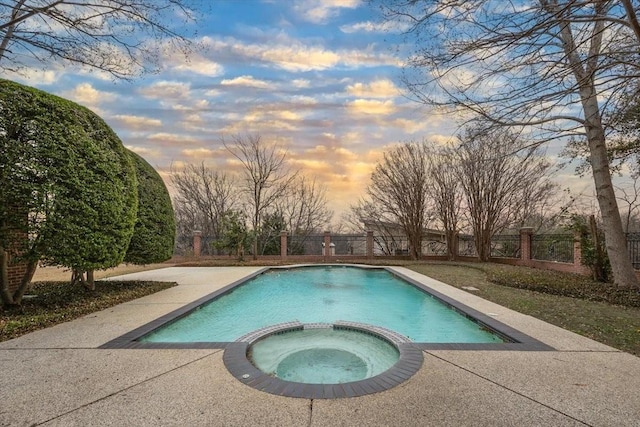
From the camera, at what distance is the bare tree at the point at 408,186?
15391 millimetres

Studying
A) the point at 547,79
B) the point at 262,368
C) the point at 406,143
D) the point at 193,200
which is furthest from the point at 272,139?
the point at 262,368

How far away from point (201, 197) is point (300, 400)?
20.4 metres

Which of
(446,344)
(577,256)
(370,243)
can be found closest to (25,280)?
(446,344)

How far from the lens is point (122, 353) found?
330cm

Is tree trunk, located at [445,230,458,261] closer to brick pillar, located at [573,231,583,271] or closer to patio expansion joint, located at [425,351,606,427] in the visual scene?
brick pillar, located at [573,231,583,271]

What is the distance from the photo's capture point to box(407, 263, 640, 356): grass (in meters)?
4.08

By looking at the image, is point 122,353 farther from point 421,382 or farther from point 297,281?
point 297,281

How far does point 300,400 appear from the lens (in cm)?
233

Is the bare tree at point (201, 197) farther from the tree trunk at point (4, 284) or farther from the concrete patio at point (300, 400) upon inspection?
the concrete patio at point (300, 400)

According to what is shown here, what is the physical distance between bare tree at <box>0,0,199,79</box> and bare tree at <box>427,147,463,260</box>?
12.8m

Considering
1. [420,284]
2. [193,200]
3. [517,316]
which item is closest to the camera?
[517,316]

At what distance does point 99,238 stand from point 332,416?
15.8 ft

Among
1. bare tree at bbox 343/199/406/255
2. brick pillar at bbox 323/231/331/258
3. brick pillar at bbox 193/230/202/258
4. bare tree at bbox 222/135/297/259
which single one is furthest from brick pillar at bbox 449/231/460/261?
brick pillar at bbox 193/230/202/258

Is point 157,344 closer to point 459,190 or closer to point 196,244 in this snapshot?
point 196,244
